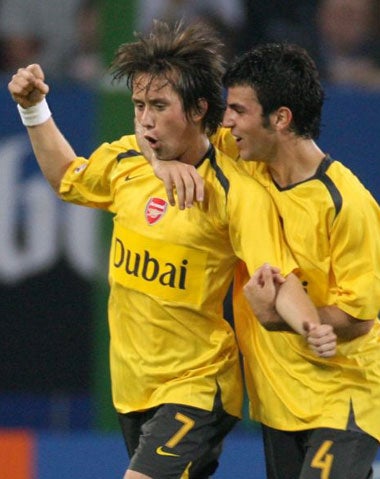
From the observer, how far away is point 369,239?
4355mm

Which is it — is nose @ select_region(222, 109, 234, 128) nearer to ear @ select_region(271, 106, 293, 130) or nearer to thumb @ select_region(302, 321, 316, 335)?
ear @ select_region(271, 106, 293, 130)

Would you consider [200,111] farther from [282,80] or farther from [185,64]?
[282,80]

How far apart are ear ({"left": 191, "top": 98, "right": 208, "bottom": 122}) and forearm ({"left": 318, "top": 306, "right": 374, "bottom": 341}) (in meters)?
0.66

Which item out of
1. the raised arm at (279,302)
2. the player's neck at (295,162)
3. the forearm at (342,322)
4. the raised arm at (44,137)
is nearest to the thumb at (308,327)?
the raised arm at (279,302)

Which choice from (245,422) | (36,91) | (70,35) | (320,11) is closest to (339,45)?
(320,11)

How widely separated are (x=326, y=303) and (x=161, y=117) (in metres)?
0.69

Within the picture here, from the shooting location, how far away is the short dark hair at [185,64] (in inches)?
178

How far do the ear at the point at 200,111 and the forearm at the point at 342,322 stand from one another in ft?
2.18

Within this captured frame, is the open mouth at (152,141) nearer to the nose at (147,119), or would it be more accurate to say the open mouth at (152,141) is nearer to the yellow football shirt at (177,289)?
the nose at (147,119)

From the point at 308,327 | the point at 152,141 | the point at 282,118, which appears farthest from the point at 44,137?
the point at 308,327

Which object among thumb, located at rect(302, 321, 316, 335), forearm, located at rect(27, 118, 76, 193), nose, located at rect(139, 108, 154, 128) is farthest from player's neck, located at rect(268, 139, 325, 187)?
forearm, located at rect(27, 118, 76, 193)

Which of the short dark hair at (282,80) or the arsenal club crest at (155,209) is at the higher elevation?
the short dark hair at (282,80)

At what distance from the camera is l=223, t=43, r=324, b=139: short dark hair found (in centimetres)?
447

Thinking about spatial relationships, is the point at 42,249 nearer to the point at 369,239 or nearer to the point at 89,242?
the point at 89,242
